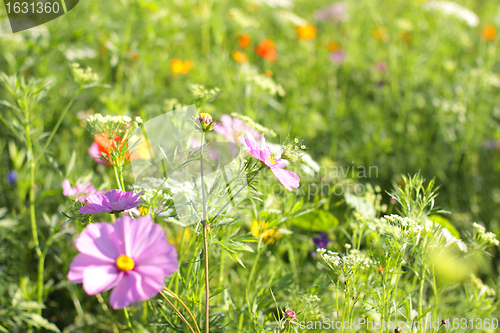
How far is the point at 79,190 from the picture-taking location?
44.3 inches

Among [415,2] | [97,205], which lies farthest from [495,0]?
[97,205]

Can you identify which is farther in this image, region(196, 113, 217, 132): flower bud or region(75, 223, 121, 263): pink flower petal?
region(196, 113, 217, 132): flower bud

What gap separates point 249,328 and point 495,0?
5087 mm

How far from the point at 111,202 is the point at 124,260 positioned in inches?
7.4

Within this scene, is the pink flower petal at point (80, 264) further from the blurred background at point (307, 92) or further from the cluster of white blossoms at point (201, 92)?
the blurred background at point (307, 92)

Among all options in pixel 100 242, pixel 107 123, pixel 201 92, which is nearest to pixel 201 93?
pixel 201 92

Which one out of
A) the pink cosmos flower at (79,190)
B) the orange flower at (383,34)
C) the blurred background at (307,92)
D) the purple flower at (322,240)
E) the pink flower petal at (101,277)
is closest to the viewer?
the pink flower petal at (101,277)

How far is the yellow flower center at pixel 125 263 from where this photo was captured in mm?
672

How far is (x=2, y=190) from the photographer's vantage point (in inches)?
74.0

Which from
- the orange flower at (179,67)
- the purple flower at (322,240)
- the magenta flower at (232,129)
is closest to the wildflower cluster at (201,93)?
the magenta flower at (232,129)

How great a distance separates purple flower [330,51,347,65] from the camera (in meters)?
2.93

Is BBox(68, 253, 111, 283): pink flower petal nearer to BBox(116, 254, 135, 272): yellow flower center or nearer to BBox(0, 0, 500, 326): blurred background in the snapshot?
BBox(116, 254, 135, 272): yellow flower center

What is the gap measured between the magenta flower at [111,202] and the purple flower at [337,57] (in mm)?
2507

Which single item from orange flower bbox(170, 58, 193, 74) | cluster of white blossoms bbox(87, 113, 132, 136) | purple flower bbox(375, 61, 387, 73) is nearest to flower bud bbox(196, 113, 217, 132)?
cluster of white blossoms bbox(87, 113, 132, 136)
